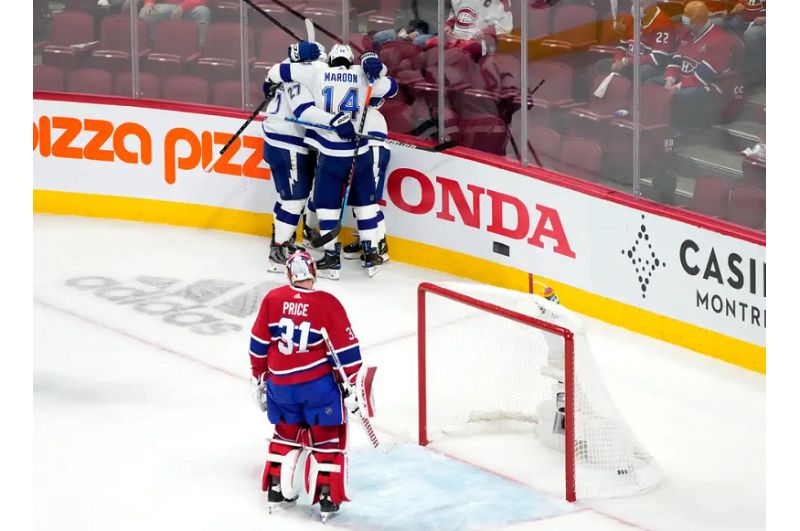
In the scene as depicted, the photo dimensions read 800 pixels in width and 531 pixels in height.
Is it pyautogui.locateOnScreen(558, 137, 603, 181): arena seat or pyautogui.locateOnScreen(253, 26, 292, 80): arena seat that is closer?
pyautogui.locateOnScreen(558, 137, 603, 181): arena seat

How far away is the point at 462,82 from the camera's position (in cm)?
862

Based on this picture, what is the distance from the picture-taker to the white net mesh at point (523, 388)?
573 cm

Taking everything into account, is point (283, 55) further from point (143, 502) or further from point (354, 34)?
point (143, 502)

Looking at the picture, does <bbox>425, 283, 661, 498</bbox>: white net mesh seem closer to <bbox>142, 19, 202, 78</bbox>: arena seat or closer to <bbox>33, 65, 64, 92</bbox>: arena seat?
<bbox>142, 19, 202, 78</bbox>: arena seat

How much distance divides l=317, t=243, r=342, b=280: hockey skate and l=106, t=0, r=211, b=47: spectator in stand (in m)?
2.01

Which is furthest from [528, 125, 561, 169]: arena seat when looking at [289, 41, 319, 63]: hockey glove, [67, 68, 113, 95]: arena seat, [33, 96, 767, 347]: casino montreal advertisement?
[67, 68, 113, 95]: arena seat

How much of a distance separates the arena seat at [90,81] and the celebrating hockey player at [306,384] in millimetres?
5011

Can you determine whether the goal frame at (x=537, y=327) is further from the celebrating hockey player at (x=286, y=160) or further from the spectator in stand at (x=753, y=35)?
the celebrating hockey player at (x=286, y=160)

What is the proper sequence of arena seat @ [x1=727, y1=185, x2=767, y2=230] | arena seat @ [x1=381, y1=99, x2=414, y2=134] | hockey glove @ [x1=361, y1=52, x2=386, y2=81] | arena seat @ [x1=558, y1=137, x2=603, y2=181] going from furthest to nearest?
arena seat @ [x1=381, y1=99, x2=414, y2=134] < hockey glove @ [x1=361, y1=52, x2=386, y2=81] < arena seat @ [x1=558, y1=137, x2=603, y2=181] < arena seat @ [x1=727, y1=185, x2=767, y2=230]

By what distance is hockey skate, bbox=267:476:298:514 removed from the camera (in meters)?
5.44

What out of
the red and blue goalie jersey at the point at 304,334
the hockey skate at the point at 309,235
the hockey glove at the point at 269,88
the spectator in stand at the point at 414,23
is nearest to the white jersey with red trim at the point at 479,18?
the spectator in stand at the point at 414,23

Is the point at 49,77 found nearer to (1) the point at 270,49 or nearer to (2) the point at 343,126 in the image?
(1) the point at 270,49

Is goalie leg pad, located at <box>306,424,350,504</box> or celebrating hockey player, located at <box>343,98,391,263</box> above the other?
celebrating hockey player, located at <box>343,98,391,263</box>

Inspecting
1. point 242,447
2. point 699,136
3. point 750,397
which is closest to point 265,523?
point 242,447
